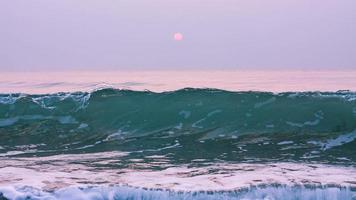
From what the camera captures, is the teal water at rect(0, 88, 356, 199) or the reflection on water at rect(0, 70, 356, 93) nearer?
the teal water at rect(0, 88, 356, 199)

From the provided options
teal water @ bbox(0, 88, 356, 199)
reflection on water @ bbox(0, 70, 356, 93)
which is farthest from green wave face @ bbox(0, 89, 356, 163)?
reflection on water @ bbox(0, 70, 356, 93)

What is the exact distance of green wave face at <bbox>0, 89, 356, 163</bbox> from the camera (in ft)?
36.3

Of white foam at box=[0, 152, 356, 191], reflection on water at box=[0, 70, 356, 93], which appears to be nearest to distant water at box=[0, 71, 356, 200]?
white foam at box=[0, 152, 356, 191]

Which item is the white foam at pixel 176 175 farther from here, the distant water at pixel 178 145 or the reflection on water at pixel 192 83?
the reflection on water at pixel 192 83

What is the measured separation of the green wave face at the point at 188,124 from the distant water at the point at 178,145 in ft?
0.09

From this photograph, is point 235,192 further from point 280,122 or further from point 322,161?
point 280,122

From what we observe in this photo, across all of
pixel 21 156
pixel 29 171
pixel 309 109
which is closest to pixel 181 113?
pixel 309 109

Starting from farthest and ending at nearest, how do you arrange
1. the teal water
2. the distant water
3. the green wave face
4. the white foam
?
the green wave face, the teal water, the white foam, the distant water

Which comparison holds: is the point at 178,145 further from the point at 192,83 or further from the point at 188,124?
the point at 192,83

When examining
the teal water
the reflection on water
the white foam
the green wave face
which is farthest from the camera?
the reflection on water

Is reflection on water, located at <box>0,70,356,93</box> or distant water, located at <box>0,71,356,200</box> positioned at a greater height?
reflection on water, located at <box>0,70,356,93</box>

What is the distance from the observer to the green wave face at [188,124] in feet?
36.3

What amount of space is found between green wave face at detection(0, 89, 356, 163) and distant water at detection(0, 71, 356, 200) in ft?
0.09

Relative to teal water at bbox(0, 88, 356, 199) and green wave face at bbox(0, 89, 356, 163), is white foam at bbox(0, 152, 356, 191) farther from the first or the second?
green wave face at bbox(0, 89, 356, 163)
